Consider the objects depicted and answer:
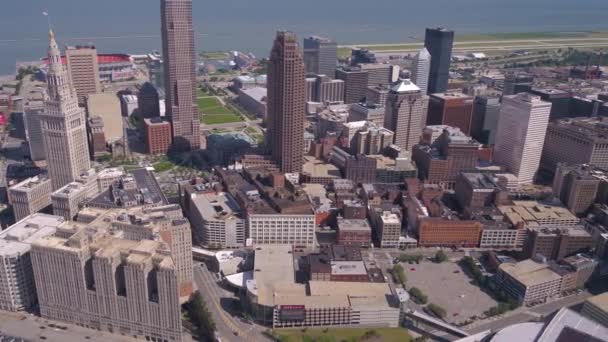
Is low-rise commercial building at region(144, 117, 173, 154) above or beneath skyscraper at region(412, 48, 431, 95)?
beneath

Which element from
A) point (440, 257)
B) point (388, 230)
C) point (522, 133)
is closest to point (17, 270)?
point (388, 230)

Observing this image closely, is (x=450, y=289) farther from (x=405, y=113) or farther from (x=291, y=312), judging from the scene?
(x=405, y=113)

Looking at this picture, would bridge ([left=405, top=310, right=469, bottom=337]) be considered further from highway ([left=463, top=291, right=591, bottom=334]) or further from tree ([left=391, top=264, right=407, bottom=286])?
tree ([left=391, top=264, right=407, bottom=286])

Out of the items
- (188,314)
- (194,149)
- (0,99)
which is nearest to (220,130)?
(194,149)

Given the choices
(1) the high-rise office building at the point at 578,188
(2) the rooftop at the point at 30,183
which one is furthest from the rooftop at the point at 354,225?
(2) the rooftop at the point at 30,183

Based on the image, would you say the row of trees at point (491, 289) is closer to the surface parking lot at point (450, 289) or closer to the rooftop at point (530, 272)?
the surface parking lot at point (450, 289)

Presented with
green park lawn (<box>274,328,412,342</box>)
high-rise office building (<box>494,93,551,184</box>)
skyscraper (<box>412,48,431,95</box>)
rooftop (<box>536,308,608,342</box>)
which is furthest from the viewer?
skyscraper (<box>412,48,431,95</box>)

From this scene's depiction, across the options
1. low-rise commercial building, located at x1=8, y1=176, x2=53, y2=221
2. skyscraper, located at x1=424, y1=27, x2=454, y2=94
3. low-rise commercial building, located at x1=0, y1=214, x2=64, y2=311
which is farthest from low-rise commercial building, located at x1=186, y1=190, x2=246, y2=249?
skyscraper, located at x1=424, y1=27, x2=454, y2=94
